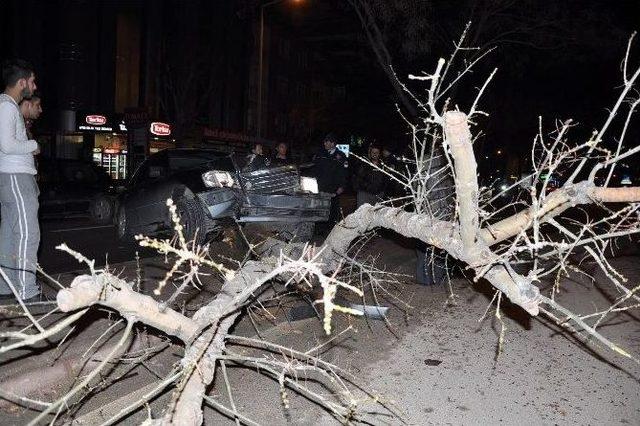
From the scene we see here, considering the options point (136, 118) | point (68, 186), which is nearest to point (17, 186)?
point (68, 186)

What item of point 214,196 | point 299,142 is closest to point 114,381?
point 214,196

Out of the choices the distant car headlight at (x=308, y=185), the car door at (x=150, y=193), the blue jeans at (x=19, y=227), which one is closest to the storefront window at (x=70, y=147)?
the car door at (x=150, y=193)

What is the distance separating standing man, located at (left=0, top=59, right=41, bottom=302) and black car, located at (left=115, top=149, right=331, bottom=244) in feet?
7.24

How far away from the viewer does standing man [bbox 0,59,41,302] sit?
4.24 meters

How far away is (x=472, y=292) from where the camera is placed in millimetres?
6750

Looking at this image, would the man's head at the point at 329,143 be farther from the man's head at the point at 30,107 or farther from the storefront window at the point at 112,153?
the storefront window at the point at 112,153

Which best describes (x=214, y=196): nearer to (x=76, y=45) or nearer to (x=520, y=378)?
(x=520, y=378)

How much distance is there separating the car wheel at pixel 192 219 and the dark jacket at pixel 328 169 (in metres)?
2.55

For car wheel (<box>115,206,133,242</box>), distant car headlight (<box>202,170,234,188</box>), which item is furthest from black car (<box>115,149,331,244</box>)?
car wheel (<box>115,206,133,242</box>)

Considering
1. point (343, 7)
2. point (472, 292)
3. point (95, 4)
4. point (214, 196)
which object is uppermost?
point (95, 4)

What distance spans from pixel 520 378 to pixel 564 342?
45.9 inches

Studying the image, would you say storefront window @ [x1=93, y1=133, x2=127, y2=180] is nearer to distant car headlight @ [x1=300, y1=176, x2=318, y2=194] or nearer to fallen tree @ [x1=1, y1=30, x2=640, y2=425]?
distant car headlight @ [x1=300, y1=176, x2=318, y2=194]

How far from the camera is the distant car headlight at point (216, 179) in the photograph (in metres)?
6.54

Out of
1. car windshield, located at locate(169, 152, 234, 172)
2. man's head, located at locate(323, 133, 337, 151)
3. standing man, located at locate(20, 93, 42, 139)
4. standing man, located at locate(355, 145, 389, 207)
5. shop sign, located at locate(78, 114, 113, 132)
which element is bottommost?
standing man, located at locate(355, 145, 389, 207)
